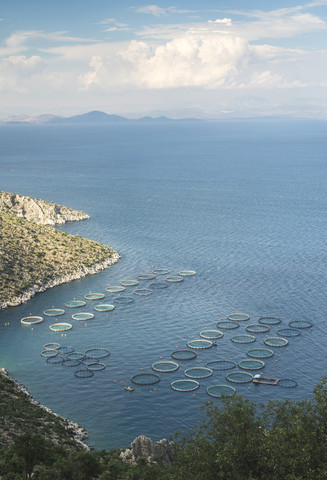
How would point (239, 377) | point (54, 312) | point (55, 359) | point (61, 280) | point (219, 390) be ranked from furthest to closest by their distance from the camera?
point (61, 280) < point (54, 312) < point (55, 359) < point (239, 377) < point (219, 390)

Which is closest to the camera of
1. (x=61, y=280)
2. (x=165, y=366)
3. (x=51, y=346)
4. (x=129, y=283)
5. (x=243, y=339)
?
(x=165, y=366)

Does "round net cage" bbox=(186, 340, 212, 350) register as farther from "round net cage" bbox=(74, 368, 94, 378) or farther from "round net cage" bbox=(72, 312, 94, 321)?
"round net cage" bbox=(72, 312, 94, 321)

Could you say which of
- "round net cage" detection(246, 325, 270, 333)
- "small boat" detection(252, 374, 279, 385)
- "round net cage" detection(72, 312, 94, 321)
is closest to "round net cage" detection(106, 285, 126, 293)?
"round net cage" detection(72, 312, 94, 321)

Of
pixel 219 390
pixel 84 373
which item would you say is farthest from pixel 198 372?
pixel 84 373

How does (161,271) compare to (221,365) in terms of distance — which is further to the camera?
(161,271)

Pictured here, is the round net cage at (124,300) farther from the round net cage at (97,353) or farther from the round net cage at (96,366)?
the round net cage at (96,366)

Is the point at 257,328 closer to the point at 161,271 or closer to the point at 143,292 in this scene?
the point at 143,292
